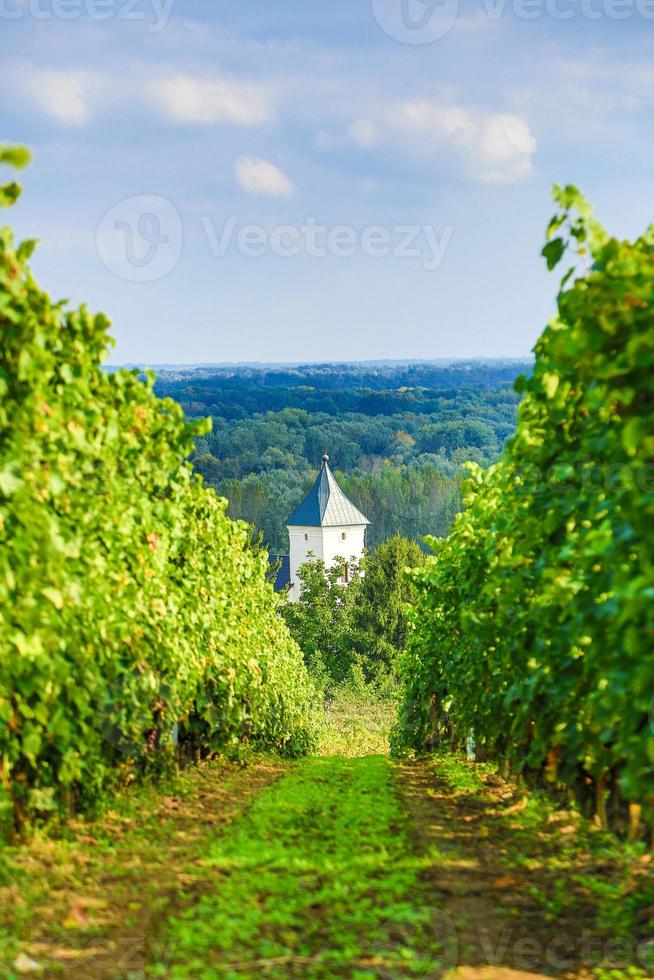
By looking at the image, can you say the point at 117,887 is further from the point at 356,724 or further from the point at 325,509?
the point at 325,509

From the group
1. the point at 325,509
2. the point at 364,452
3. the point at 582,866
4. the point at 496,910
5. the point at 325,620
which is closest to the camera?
the point at 496,910

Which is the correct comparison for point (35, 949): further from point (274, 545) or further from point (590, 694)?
point (274, 545)

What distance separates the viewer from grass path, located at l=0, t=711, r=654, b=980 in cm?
385

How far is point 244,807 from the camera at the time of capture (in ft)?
26.0

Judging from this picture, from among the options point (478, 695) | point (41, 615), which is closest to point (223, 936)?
point (41, 615)

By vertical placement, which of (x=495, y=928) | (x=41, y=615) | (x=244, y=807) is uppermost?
(x=41, y=615)

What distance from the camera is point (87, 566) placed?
5426 mm

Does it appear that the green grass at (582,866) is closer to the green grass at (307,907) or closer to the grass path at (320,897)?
the grass path at (320,897)

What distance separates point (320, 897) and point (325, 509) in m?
62.6

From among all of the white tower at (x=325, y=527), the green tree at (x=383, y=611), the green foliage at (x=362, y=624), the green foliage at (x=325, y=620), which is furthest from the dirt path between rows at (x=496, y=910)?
the white tower at (x=325, y=527)

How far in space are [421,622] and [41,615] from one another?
36.1ft

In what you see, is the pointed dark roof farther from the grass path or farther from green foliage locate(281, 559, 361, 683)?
the grass path

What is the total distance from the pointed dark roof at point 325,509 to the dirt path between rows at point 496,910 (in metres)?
59.9

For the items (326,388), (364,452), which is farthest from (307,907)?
(326,388)
